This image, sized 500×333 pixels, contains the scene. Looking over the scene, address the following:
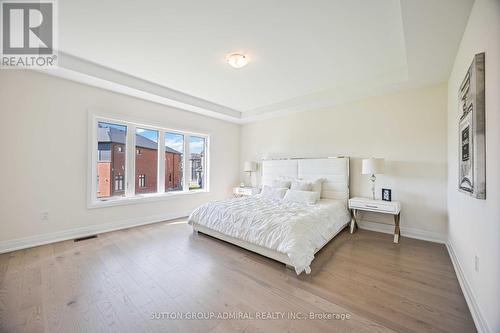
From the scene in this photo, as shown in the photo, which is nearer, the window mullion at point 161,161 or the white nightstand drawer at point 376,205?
the white nightstand drawer at point 376,205

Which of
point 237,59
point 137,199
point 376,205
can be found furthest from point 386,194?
point 137,199

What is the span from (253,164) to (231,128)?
132cm

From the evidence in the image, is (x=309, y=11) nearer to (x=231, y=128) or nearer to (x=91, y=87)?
(x=91, y=87)

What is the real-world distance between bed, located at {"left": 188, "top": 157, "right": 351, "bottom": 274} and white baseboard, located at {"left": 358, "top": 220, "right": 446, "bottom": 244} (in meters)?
0.40

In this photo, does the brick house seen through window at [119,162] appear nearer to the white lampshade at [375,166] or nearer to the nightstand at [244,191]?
the nightstand at [244,191]

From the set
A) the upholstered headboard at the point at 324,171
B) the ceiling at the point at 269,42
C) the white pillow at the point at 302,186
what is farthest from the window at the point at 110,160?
the white pillow at the point at 302,186

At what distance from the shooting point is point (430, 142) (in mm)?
3133

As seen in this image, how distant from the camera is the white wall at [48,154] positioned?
2668mm

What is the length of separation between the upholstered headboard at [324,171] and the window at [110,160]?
3262mm

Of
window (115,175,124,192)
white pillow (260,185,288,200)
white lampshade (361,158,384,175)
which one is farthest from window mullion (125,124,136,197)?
white lampshade (361,158,384,175)

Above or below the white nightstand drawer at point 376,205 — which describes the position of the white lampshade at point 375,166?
above

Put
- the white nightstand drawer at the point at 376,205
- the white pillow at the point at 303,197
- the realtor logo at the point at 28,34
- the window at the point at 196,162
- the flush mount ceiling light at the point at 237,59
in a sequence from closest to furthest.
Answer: the realtor logo at the point at 28,34
the flush mount ceiling light at the point at 237,59
the white nightstand drawer at the point at 376,205
the white pillow at the point at 303,197
the window at the point at 196,162

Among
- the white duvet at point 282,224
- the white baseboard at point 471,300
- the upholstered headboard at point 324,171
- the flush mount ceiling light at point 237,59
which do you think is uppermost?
the flush mount ceiling light at point 237,59

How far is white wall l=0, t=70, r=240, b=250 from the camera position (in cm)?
267
